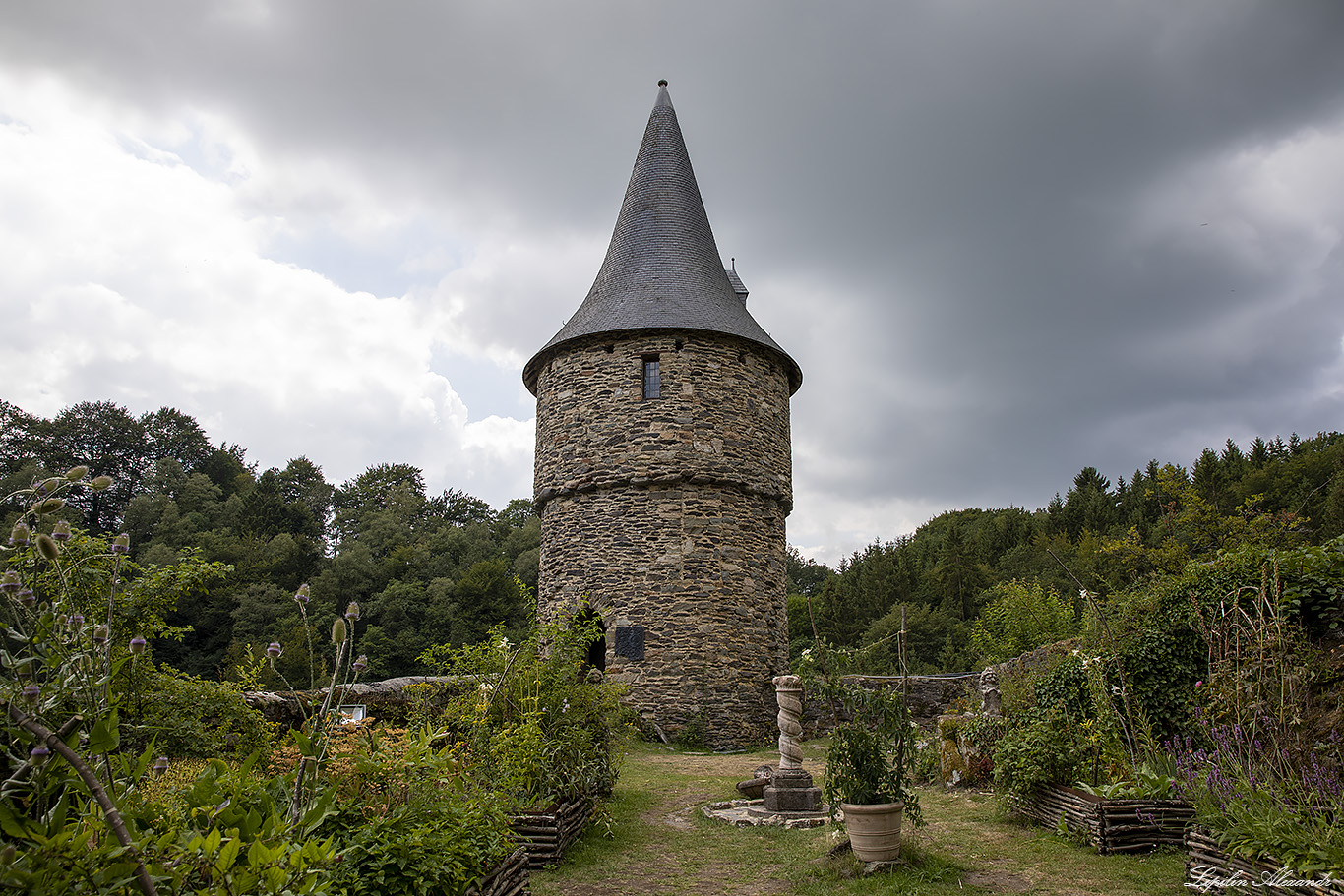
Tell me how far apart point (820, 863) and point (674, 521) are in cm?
893

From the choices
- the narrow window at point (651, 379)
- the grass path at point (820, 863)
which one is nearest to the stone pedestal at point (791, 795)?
the grass path at point (820, 863)

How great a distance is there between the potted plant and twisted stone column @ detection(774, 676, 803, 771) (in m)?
2.33

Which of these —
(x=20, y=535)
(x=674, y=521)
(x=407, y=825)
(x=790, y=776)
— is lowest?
(x=790, y=776)

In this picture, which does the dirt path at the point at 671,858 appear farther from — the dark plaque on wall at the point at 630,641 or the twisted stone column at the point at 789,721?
the dark plaque on wall at the point at 630,641

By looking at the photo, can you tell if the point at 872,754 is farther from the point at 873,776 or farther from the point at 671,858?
the point at 671,858

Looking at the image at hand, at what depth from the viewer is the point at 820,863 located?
19.4 feet

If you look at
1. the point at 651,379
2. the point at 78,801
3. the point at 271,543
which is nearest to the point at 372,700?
the point at 78,801

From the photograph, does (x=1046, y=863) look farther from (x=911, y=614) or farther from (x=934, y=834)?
(x=911, y=614)

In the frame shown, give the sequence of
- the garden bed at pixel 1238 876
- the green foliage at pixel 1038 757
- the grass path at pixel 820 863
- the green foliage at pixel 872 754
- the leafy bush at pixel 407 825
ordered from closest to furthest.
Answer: the leafy bush at pixel 407 825, the garden bed at pixel 1238 876, the grass path at pixel 820 863, the green foliage at pixel 872 754, the green foliage at pixel 1038 757

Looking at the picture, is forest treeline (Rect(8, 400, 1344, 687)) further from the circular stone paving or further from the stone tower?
the circular stone paving

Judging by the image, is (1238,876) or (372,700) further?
(372,700)

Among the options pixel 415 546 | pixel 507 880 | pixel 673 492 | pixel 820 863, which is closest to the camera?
pixel 507 880

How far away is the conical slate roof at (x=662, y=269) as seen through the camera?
1570 cm

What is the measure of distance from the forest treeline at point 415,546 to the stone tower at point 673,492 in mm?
11316
